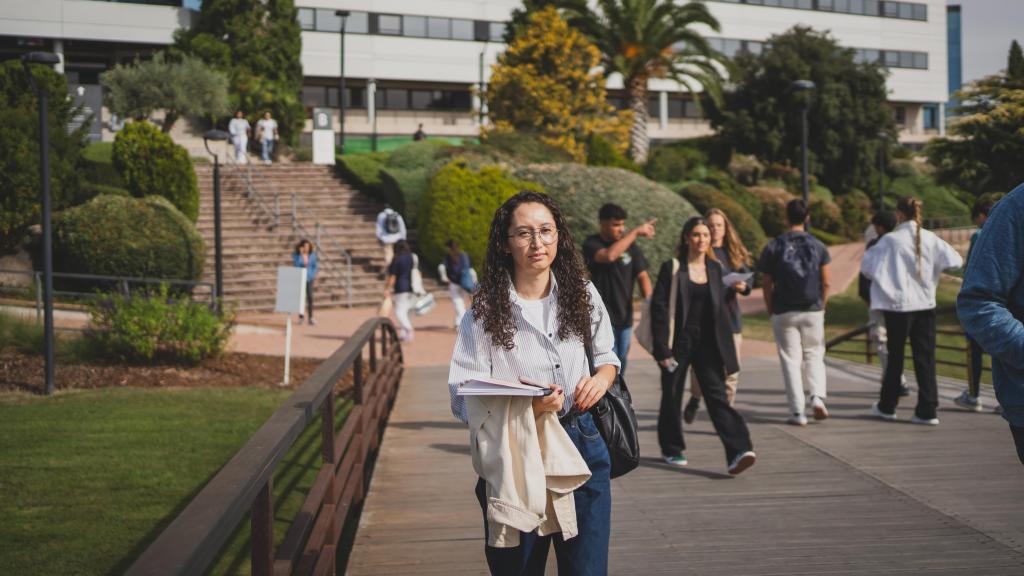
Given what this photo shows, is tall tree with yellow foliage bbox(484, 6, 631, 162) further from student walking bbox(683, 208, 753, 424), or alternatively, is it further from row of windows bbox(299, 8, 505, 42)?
student walking bbox(683, 208, 753, 424)

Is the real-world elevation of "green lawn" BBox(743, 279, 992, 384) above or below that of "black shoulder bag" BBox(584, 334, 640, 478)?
below

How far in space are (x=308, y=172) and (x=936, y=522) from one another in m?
29.0

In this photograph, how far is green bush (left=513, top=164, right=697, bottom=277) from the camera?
1032 inches

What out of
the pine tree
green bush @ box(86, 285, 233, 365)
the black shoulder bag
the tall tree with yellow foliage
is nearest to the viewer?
the black shoulder bag

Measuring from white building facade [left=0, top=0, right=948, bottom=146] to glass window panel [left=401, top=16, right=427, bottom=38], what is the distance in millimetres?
71

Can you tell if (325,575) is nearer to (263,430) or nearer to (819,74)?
(263,430)

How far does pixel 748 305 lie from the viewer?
25125 millimetres

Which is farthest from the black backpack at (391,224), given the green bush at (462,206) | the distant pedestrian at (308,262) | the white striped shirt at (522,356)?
the white striped shirt at (522,356)

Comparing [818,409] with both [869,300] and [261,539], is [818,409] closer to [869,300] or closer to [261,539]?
[869,300]

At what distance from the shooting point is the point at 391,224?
22.6 meters

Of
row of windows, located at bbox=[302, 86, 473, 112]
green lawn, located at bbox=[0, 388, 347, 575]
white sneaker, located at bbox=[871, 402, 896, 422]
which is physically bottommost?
green lawn, located at bbox=[0, 388, 347, 575]

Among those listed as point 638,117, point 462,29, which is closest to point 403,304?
point 638,117

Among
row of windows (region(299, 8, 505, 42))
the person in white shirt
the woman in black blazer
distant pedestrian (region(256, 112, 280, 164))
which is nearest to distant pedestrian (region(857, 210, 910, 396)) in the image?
the person in white shirt

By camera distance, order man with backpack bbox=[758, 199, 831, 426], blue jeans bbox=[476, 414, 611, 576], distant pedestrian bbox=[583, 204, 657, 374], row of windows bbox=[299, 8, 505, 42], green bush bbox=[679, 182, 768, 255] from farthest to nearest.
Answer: row of windows bbox=[299, 8, 505, 42]
green bush bbox=[679, 182, 768, 255]
man with backpack bbox=[758, 199, 831, 426]
distant pedestrian bbox=[583, 204, 657, 374]
blue jeans bbox=[476, 414, 611, 576]
